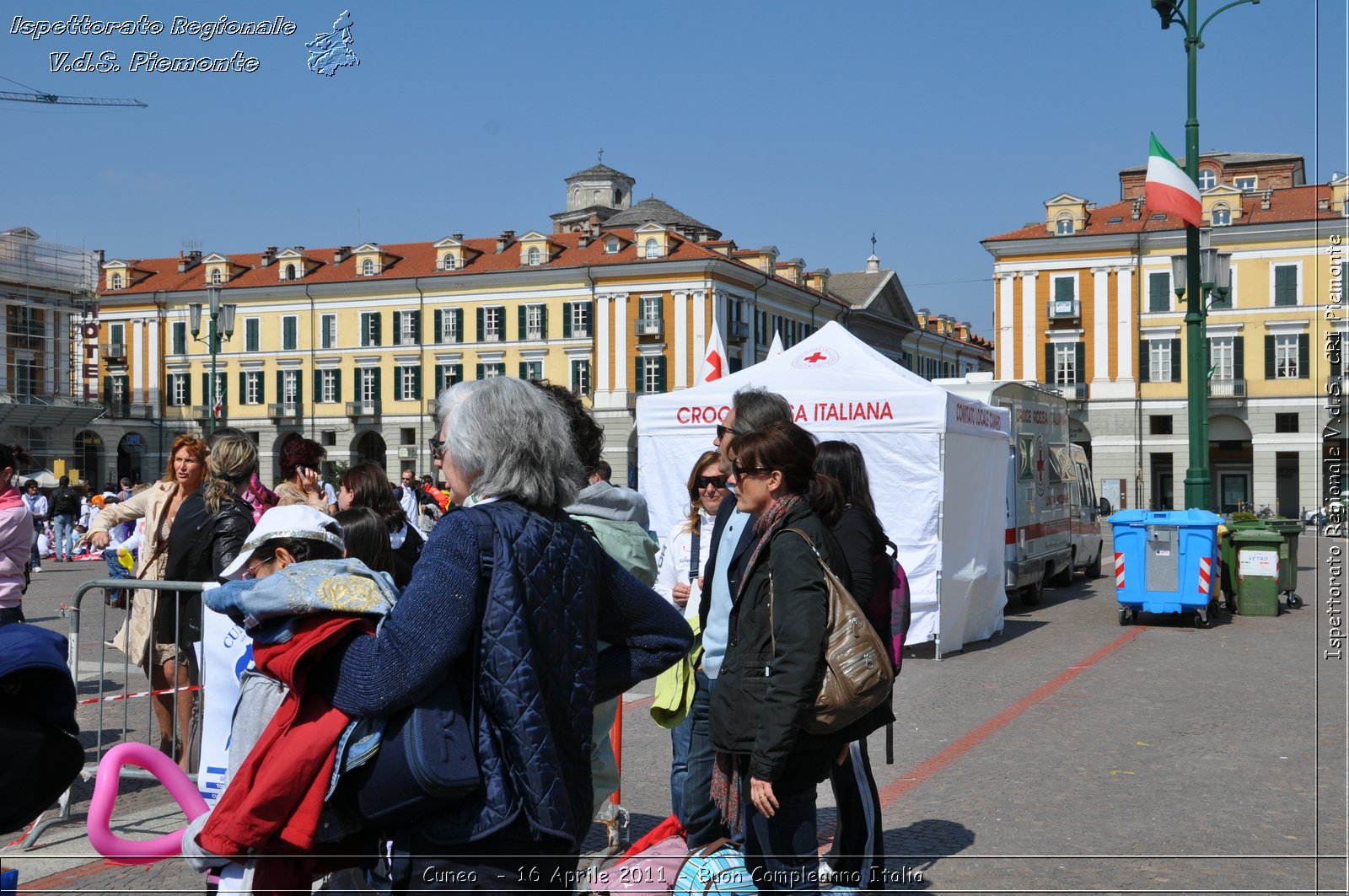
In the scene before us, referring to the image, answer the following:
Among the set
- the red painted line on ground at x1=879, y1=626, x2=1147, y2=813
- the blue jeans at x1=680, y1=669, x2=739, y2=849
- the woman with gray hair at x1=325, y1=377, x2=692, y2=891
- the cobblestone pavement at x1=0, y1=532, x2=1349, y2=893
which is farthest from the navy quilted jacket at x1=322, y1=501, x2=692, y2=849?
the red painted line on ground at x1=879, y1=626, x2=1147, y2=813

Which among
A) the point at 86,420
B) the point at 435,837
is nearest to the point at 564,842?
the point at 435,837

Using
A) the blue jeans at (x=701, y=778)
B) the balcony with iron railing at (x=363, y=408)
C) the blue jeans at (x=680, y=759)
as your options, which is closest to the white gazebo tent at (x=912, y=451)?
the blue jeans at (x=680, y=759)

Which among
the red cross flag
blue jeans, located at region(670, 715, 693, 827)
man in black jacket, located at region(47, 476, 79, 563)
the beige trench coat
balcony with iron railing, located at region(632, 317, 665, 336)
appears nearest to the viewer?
blue jeans, located at region(670, 715, 693, 827)

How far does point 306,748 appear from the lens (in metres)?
2.44

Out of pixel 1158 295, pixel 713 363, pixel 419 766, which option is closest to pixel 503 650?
pixel 419 766

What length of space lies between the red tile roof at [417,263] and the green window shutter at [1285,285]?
25.0 m

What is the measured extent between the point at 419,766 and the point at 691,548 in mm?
4057

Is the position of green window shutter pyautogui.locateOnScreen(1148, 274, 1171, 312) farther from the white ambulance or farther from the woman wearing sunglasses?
the woman wearing sunglasses

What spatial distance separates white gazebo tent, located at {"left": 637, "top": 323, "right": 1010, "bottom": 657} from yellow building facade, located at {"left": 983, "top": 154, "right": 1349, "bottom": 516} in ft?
135

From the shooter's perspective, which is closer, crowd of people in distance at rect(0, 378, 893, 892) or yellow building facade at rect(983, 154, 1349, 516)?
crowd of people in distance at rect(0, 378, 893, 892)

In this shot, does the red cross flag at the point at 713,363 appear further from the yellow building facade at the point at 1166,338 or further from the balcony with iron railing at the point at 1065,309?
the balcony with iron railing at the point at 1065,309

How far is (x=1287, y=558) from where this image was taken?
15484 mm

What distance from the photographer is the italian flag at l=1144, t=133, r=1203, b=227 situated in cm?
1563

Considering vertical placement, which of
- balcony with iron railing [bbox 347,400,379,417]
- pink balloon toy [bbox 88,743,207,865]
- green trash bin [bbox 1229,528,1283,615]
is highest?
balcony with iron railing [bbox 347,400,379,417]
